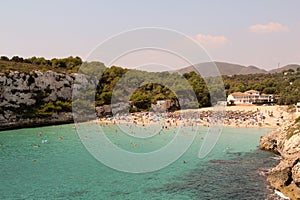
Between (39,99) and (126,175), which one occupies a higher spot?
(39,99)

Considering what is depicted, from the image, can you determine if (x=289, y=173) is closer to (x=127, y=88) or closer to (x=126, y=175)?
(x=126, y=175)

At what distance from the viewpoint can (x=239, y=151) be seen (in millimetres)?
32938

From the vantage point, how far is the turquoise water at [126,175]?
19312 mm

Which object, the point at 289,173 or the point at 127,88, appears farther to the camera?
the point at 127,88

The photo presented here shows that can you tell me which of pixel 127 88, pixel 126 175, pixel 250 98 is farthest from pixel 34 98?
pixel 250 98

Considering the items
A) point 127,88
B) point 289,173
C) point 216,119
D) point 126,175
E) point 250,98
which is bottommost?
point 126,175

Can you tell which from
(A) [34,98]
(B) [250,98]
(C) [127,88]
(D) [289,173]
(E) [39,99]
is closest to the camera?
(D) [289,173]

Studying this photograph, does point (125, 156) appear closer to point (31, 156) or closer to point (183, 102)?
point (31, 156)

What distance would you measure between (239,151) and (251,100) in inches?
2179

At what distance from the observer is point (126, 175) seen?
23812mm

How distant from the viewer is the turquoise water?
760 inches

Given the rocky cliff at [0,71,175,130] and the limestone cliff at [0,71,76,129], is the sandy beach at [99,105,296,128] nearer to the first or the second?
the rocky cliff at [0,71,175,130]

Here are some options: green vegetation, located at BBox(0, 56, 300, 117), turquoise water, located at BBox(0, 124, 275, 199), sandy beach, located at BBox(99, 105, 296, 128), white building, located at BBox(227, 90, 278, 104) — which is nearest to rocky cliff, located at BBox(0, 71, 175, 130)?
green vegetation, located at BBox(0, 56, 300, 117)

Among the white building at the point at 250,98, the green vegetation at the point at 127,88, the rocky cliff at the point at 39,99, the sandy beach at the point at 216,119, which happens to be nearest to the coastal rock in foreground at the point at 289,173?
the sandy beach at the point at 216,119
